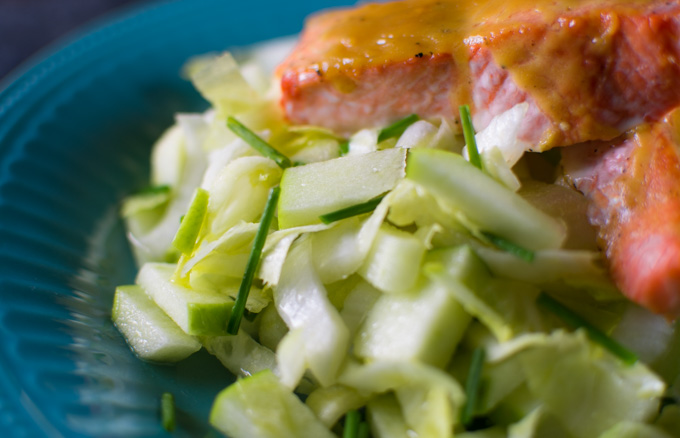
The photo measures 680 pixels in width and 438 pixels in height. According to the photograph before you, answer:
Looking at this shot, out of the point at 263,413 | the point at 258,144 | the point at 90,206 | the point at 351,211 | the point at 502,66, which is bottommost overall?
the point at 263,413

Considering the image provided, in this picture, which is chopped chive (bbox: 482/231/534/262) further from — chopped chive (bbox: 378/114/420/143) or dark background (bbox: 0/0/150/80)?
dark background (bbox: 0/0/150/80)

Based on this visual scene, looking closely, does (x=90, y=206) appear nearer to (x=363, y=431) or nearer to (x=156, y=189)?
(x=156, y=189)

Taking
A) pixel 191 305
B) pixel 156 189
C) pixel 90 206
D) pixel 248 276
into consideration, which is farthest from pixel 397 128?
pixel 90 206

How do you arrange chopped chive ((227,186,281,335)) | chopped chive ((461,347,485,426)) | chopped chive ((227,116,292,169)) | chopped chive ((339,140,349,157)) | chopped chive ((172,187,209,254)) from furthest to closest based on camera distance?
chopped chive ((339,140,349,157)) → chopped chive ((227,116,292,169)) → chopped chive ((172,187,209,254)) → chopped chive ((227,186,281,335)) → chopped chive ((461,347,485,426))

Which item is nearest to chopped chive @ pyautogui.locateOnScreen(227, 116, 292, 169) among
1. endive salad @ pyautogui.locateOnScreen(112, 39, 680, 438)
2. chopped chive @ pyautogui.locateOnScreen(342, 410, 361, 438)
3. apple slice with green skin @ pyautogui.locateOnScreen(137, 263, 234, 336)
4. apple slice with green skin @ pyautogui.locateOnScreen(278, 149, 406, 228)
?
endive salad @ pyautogui.locateOnScreen(112, 39, 680, 438)

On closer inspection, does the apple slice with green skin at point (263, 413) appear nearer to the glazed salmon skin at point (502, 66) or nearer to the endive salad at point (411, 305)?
the endive salad at point (411, 305)

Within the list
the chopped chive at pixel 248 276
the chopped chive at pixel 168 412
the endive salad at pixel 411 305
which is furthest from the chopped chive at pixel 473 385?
the chopped chive at pixel 168 412

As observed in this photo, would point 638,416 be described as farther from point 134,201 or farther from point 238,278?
point 134,201
